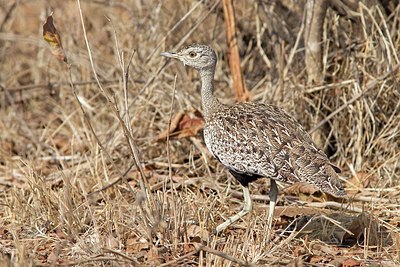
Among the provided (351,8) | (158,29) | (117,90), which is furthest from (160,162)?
(351,8)

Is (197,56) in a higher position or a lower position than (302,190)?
higher

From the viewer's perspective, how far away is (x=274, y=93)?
614 centimetres

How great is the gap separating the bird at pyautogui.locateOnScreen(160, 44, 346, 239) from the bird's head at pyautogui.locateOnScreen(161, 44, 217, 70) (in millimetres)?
282

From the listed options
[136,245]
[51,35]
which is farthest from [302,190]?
[51,35]

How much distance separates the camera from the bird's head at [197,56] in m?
5.04

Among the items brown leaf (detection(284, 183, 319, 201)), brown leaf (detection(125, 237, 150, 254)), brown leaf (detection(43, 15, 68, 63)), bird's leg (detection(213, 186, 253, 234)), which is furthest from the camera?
brown leaf (detection(284, 183, 319, 201))

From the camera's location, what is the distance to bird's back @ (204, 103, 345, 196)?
4249 millimetres

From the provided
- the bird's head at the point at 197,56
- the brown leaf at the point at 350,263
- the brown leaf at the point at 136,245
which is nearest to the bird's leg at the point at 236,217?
the brown leaf at the point at 136,245

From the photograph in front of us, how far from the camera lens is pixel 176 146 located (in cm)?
619

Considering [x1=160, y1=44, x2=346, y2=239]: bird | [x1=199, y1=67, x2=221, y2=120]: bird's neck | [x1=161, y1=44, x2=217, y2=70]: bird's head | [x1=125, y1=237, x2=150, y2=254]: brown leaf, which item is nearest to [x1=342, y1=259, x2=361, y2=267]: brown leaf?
[x1=160, y1=44, x2=346, y2=239]: bird

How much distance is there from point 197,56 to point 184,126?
1.03 metres

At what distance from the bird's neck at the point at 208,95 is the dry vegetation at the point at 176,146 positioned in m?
0.23

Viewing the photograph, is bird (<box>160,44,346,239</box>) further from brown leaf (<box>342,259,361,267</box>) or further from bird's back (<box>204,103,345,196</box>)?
brown leaf (<box>342,259,361,267</box>)

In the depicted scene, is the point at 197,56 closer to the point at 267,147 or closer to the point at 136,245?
the point at 267,147
